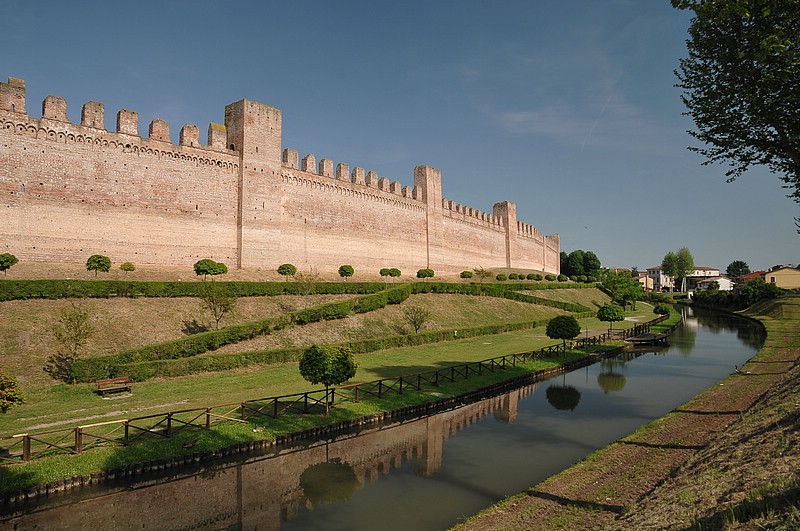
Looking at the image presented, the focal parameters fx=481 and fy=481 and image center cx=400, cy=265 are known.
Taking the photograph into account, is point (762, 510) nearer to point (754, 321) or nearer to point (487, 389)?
point (487, 389)

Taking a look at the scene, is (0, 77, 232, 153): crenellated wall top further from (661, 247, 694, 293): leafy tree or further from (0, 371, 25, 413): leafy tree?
(661, 247, 694, 293): leafy tree

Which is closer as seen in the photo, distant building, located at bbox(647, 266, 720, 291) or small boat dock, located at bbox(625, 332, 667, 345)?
small boat dock, located at bbox(625, 332, 667, 345)

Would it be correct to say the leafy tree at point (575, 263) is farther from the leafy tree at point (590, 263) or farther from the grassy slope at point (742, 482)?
the grassy slope at point (742, 482)

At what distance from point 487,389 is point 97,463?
10944mm

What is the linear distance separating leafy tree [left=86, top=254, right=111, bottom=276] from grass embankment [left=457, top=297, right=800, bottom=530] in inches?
792

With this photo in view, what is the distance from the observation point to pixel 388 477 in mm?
9234

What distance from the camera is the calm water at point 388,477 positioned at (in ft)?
24.8

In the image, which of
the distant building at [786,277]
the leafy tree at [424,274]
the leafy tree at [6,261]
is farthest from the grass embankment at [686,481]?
the distant building at [786,277]

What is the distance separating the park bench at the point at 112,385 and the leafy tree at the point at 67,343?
163 cm

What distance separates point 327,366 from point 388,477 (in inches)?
153

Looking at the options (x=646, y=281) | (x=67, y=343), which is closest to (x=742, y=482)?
(x=67, y=343)

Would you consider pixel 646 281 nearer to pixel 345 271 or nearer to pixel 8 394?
pixel 345 271

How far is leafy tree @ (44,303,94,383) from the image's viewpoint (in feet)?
47.9

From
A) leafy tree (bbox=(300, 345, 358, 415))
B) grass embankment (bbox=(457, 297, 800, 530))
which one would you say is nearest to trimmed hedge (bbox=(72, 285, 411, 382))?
leafy tree (bbox=(300, 345, 358, 415))
